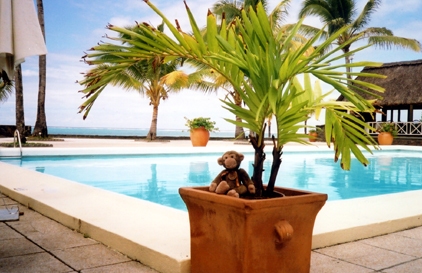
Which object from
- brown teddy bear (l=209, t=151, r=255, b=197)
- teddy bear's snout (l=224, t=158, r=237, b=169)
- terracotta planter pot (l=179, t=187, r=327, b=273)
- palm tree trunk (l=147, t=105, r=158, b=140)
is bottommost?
terracotta planter pot (l=179, t=187, r=327, b=273)

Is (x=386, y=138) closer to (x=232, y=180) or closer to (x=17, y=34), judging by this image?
(x=232, y=180)

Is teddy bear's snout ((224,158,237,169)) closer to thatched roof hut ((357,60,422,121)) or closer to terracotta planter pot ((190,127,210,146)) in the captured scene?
terracotta planter pot ((190,127,210,146))

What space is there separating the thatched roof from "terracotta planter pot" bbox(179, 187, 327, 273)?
734 inches

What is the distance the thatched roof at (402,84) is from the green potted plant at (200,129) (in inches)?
352

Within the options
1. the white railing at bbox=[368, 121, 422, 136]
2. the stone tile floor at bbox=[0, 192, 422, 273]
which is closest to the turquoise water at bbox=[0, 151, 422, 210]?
the stone tile floor at bbox=[0, 192, 422, 273]

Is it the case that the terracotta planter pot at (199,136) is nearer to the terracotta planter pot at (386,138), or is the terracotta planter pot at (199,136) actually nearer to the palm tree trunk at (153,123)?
the palm tree trunk at (153,123)

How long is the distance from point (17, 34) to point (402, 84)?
847 inches

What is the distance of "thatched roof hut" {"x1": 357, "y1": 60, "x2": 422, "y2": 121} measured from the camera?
19938 mm

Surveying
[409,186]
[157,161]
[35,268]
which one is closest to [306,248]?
[35,268]

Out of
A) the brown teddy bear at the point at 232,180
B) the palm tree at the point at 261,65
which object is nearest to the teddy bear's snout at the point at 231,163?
the brown teddy bear at the point at 232,180

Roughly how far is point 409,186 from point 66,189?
576cm

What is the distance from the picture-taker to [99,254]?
233 cm

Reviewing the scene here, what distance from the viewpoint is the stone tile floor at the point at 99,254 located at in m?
2.13

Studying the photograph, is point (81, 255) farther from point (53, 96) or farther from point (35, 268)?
point (53, 96)
